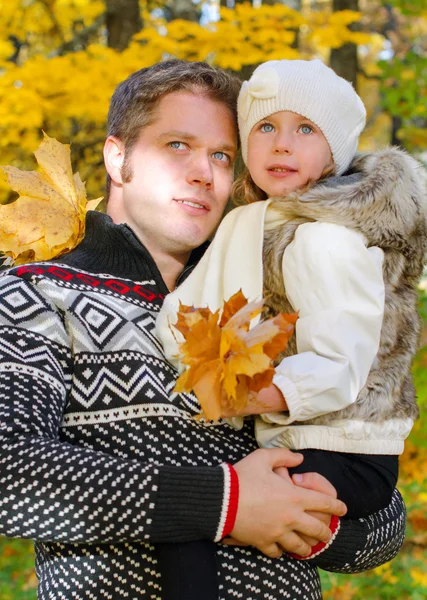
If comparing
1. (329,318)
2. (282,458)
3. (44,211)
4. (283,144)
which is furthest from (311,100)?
(282,458)

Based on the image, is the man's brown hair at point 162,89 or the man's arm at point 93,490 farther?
the man's brown hair at point 162,89

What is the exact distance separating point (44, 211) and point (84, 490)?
0.99m

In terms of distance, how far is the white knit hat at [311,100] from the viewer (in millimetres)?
2191

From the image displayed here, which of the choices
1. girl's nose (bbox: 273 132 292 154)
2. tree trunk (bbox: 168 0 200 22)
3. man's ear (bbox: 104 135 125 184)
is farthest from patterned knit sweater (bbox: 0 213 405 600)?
tree trunk (bbox: 168 0 200 22)

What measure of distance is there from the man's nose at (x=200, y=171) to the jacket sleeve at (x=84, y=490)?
932 millimetres

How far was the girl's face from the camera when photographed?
7.18 feet

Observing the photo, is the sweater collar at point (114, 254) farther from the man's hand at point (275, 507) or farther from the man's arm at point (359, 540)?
the man's arm at point (359, 540)

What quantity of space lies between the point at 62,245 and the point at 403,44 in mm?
10246

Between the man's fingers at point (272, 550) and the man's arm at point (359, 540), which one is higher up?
the man's fingers at point (272, 550)

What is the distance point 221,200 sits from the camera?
8.18 ft

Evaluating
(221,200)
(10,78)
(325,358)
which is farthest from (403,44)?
(325,358)

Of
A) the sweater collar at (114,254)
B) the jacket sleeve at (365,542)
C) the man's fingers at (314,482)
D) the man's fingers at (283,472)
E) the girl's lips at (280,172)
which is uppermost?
the girl's lips at (280,172)

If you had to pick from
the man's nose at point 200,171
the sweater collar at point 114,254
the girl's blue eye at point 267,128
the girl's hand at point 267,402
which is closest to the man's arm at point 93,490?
the girl's hand at point 267,402

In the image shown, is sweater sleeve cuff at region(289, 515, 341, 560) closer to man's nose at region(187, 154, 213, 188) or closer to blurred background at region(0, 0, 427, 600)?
man's nose at region(187, 154, 213, 188)
